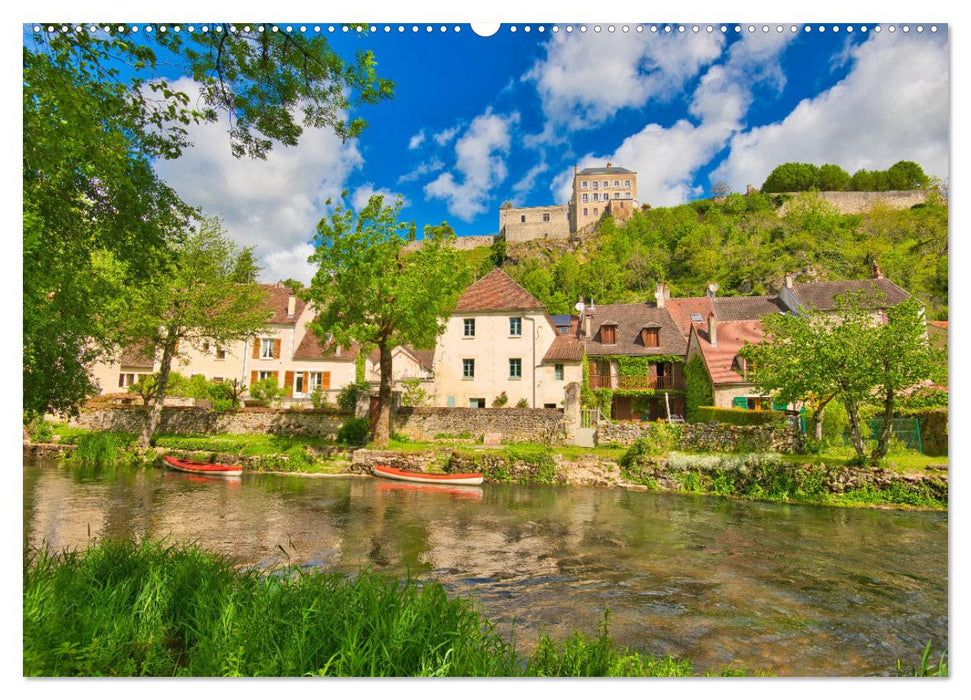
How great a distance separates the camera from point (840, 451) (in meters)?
16.0

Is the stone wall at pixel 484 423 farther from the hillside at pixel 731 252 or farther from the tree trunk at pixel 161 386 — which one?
the tree trunk at pixel 161 386

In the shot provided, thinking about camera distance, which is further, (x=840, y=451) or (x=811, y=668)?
(x=840, y=451)

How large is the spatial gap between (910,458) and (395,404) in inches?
745

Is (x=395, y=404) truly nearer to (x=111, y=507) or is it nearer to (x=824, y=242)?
(x=111, y=507)

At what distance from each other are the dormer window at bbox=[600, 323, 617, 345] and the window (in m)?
7.93

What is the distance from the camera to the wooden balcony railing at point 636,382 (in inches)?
1223

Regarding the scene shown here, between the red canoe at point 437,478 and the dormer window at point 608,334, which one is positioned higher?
the dormer window at point 608,334

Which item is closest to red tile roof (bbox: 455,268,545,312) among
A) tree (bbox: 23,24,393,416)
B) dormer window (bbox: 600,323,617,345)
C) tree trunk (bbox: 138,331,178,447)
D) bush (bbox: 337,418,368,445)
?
dormer window (bbox: 600,323,617,345)

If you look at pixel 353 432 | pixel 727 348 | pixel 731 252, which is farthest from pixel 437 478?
pixel 731 252

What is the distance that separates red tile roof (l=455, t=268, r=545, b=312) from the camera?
1120 inches

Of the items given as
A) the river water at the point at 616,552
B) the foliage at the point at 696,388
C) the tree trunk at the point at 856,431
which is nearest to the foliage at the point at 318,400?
the river water at the point at 616,552

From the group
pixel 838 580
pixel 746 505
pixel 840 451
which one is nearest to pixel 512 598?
pixel 838 580

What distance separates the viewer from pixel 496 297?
29.0 metres

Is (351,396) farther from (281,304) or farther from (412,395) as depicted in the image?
(281,304)
